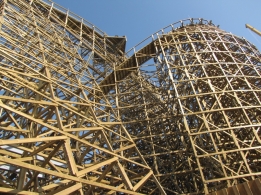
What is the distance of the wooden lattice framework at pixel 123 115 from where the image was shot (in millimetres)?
6152

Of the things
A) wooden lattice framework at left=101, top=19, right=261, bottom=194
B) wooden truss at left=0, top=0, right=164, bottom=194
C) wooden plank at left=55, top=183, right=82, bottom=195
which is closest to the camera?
wooden plank at left=55, top=183, right=82, bottom=195

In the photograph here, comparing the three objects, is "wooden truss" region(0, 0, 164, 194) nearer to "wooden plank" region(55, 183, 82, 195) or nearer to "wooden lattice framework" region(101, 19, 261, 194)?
"wooden plank" region(55, 183, 82, 195)

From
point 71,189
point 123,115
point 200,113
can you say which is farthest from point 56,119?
point 123,115

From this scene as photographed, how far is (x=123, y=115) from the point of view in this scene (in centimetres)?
1463

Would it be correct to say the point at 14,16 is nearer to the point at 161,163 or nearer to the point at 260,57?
the point at 161,163

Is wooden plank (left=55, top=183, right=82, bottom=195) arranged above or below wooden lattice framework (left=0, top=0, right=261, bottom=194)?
below

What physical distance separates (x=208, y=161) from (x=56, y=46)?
743 centimetres

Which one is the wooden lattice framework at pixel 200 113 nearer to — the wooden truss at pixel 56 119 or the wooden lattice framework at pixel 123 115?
the wooden lattice framework at pixel 123 115

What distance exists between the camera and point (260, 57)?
1384 centimetres

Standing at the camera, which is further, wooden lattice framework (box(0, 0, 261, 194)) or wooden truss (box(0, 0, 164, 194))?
wooden lattice framework (box(0, 0, 261, 194))

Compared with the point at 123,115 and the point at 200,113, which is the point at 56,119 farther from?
the point at 123,115

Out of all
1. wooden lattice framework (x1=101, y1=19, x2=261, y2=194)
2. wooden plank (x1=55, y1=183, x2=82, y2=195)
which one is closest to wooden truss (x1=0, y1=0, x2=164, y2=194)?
wooden plank (x1=55, y1=183, x2=82, y2=195)

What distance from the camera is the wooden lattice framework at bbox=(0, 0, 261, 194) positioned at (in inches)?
242

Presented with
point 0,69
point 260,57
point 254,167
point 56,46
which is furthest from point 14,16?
point 260,57
